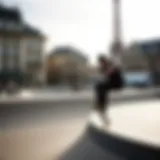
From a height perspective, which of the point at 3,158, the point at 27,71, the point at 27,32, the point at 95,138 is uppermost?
the point at 27,32

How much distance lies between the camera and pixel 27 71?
52.9 metres

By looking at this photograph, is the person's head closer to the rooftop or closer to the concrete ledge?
the concrete ledge

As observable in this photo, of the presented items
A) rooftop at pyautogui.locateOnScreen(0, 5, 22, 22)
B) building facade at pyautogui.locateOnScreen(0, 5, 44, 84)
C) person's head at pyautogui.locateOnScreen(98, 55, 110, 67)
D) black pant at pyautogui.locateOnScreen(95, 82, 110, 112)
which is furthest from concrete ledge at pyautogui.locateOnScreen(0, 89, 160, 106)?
rooftop at pyautogui.locateOnScreen(0, 5, 22, 22)

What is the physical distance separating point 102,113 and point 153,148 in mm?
4177

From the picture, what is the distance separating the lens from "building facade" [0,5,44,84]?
5003cm

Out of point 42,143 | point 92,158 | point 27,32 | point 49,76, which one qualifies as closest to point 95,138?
Answer: point 92,158

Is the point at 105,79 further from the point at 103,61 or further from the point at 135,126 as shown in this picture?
the point at 135,126

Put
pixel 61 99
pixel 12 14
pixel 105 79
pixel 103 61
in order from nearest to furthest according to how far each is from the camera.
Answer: pixel 103 61 < pixel 105 79 < pixel 61 99 < pixel 12 14

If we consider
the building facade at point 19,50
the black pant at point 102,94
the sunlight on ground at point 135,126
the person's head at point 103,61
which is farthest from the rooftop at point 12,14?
the sunlight on ground at point 135,126

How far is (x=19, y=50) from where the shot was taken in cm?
5434

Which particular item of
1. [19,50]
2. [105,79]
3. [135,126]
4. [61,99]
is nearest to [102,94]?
[105,79]

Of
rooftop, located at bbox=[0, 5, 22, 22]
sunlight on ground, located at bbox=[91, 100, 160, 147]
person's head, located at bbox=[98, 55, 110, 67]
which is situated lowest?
sunlight on ground, located at bbox=[91, 100, 160, 147]

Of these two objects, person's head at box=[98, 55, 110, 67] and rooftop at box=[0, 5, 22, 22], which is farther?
rooftop at box=[0, 5, 22, 22]

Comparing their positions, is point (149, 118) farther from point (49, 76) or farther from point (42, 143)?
point (49, 76)
